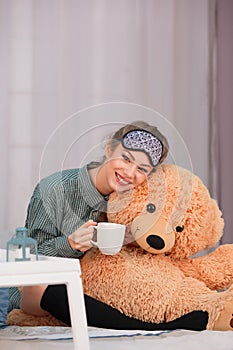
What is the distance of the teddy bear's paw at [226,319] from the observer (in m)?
1.53

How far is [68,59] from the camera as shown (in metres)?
2.92

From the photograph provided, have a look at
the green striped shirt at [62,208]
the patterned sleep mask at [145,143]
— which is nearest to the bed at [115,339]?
the green striped shirt at [62,208]

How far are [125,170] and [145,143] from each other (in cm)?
9

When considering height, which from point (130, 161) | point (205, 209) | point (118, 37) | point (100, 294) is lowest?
point (100, 294)

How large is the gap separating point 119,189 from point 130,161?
0.07m

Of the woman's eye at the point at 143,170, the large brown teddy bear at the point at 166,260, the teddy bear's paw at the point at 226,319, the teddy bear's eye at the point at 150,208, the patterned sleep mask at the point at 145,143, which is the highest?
the patterned sleep mask at the point at 145,143

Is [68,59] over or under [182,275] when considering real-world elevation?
over

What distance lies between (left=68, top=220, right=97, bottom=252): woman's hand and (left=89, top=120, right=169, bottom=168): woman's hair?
187 mm

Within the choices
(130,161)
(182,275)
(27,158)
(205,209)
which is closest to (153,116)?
(130,161)

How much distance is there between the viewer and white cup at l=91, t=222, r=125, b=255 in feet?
5.21

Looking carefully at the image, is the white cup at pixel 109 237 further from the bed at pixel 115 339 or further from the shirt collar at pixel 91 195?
the bed at pixel 115 339

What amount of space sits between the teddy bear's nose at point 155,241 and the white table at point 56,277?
1.48 feet

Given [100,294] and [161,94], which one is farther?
[161,94]

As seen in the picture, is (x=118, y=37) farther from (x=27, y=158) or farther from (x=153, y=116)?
(x=153, y=116)
